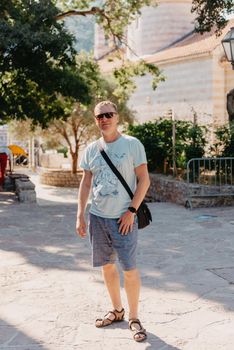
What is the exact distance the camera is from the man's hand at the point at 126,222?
4.08 meters

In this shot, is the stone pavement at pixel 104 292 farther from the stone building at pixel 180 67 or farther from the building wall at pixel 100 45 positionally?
the building wall at pixel 100 45

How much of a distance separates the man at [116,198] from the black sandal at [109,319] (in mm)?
203

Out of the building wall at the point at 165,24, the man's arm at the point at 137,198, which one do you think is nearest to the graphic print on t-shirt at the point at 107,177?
the man's arm at the point at 137,198

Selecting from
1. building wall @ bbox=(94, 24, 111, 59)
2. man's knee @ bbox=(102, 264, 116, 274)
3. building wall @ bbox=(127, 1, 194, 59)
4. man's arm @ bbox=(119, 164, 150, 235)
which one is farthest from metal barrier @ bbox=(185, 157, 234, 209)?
building wall @ bbox=(94, 24, 111, 59)

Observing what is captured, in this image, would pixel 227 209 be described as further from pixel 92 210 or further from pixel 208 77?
pixel 208 77

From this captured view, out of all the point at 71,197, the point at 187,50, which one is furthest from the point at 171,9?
the point at 71,197

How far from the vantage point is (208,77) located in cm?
3081

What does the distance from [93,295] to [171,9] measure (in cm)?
3815

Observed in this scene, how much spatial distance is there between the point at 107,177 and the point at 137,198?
11.2 inches

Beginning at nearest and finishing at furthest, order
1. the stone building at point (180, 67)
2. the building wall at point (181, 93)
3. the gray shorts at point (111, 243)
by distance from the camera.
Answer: the gray shorts at point (111, 243) < the stone building at point (180, 67) < the building wall at point (181, 93)

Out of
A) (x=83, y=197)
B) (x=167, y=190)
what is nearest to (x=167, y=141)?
(x=167, y=190)

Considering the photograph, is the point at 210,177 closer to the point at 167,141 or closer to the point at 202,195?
the point at 202,195

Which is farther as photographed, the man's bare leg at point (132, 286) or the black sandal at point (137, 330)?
the man's bare leg at point (132, 286)

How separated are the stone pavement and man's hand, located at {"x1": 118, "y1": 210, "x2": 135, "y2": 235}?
0.86 m
